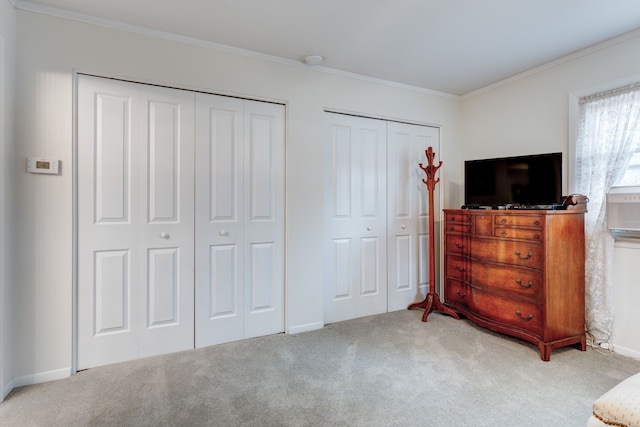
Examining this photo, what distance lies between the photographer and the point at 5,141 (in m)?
1.95

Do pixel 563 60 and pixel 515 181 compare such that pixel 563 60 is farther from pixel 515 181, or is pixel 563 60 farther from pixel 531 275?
pixel 531 275

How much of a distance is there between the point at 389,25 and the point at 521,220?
5.97ft

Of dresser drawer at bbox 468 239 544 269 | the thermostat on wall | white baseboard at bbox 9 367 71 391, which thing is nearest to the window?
dresser drawer at bbox 468 239 544 269

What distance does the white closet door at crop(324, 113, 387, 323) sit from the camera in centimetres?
318

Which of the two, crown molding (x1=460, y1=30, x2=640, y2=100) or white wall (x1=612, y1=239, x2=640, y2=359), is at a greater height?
crown molding (x1=460, y1=30, x2=640, y2=100)

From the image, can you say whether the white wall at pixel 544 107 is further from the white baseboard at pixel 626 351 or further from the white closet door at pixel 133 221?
the white closet door at pixel 133 221

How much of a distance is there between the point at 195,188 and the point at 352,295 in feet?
6.04

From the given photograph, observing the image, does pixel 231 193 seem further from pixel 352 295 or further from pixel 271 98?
pixel 352 295

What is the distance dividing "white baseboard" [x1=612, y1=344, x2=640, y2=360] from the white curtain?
68 millimetres

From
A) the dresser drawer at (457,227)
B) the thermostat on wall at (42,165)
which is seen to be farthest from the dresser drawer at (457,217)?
the thermostat on wall at (42,165)

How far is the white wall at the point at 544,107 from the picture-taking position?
2.46m

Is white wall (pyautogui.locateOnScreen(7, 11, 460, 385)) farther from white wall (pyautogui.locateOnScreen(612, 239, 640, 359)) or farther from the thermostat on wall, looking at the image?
white wall (pyautogui.locateOnScreen(612, 239, 640, 359))

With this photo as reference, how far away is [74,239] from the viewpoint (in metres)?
2.21

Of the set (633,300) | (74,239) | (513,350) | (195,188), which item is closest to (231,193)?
(195,188)
